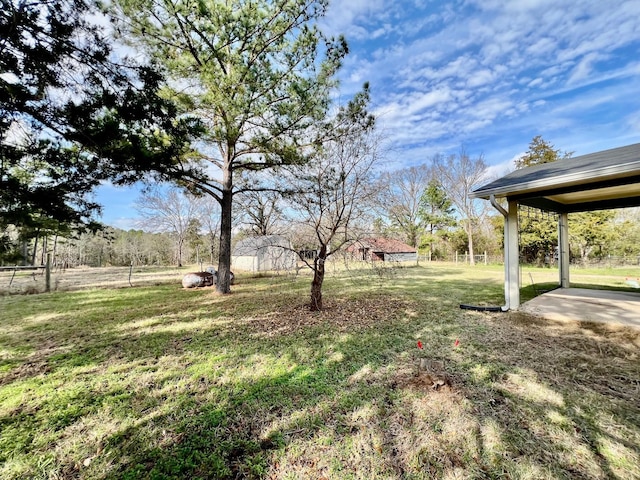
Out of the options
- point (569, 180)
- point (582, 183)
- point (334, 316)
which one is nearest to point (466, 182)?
point (582, 183)

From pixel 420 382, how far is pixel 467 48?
12.0 metres

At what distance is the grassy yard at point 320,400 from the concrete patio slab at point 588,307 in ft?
1.65

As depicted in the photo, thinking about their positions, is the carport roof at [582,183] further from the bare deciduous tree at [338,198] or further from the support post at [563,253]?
the bare deciduous tree at [338,198]

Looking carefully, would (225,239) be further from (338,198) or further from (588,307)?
(588,307)

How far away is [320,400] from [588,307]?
623 cm

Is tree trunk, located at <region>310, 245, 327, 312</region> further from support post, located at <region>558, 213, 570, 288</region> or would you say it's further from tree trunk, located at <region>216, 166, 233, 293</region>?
support post, located at <region>558, 213, 570, 288</region>

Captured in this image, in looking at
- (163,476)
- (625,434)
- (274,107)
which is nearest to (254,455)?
(163,476)

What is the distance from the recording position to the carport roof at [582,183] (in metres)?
4.27

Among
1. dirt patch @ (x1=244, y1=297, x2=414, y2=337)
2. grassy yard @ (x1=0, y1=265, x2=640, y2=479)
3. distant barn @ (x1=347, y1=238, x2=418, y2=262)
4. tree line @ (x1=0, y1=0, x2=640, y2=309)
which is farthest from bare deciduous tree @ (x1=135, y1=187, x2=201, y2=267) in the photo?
distant barn @ (x1=347, y1=238, x2=418, y2=262)

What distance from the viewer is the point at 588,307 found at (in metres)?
5.27

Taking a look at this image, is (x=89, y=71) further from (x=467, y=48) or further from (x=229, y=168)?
(x=467, y=48)

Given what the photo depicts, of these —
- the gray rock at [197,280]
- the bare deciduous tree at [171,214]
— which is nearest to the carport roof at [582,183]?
the gray rock at [197,280]

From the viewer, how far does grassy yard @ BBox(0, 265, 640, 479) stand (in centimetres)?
172

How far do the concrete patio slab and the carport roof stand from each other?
2334mm
